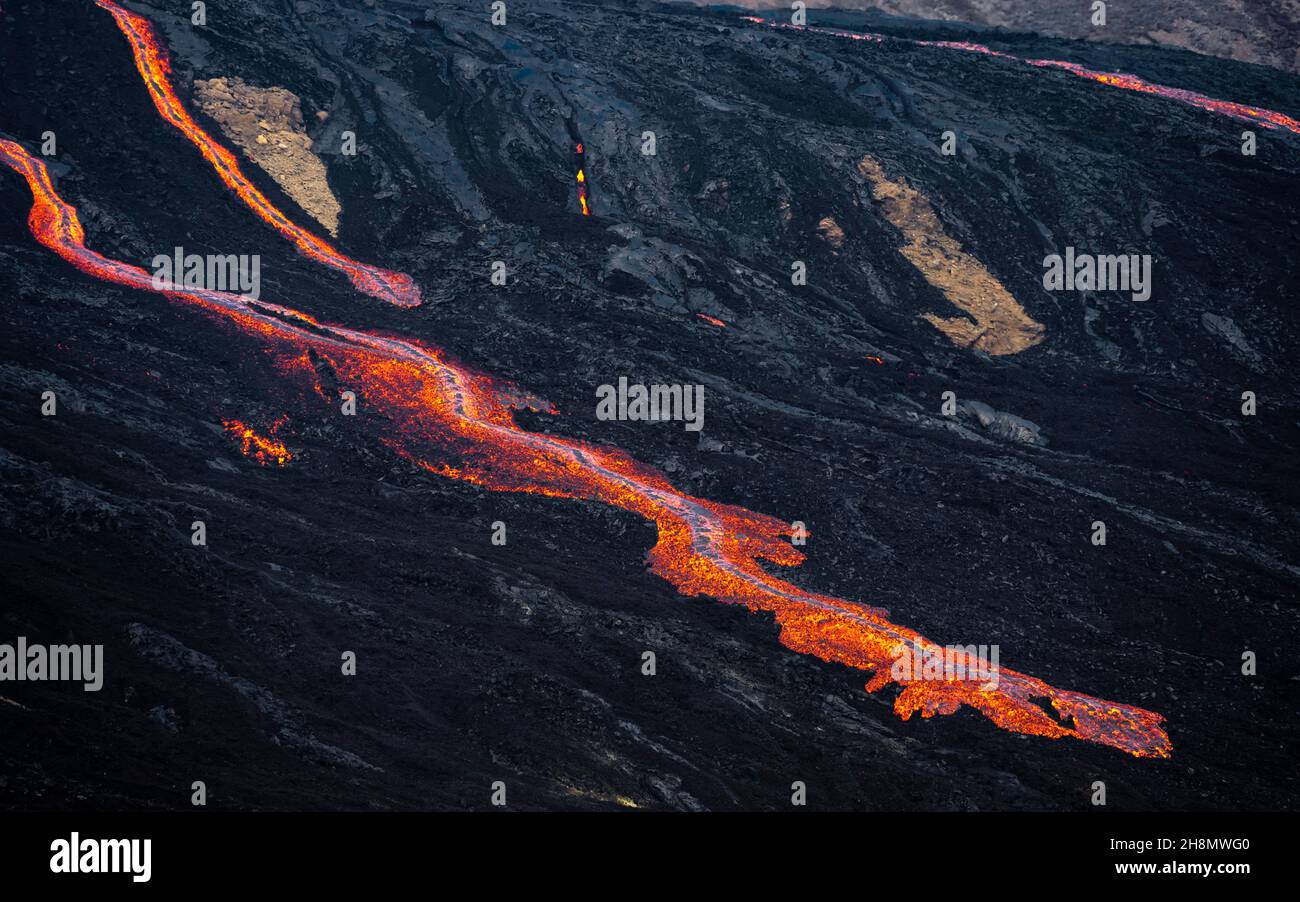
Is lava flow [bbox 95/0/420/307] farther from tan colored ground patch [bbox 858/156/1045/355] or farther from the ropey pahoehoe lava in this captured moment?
tan colored ground patch [bbox 858/156/1045/355]

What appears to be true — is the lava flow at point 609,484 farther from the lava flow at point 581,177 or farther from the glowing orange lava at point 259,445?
the lava flow at point 581,177

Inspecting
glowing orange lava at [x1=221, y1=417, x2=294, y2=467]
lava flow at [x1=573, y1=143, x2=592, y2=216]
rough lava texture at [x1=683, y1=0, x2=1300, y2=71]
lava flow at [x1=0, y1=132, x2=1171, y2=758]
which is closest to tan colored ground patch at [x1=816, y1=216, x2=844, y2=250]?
lava flow at [x1=573, y1=143, x2=592, y2=216]

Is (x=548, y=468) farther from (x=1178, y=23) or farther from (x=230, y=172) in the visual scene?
(x=1178, y=23)

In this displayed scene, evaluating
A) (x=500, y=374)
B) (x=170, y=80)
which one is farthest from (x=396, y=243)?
(x=170, y=80)

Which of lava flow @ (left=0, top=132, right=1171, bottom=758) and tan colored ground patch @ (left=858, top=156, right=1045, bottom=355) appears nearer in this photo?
lava flow @ (left=0, top=132, right=1171, bottom=758)

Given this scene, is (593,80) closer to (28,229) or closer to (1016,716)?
(28,229)

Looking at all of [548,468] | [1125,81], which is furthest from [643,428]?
[1125,81]

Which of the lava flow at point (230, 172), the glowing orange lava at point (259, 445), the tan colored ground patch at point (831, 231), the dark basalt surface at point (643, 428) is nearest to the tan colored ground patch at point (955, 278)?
the dark basalt surface at point (643, 428)
